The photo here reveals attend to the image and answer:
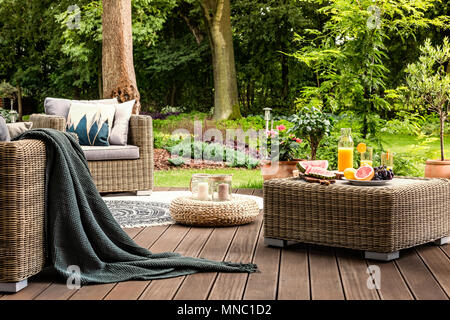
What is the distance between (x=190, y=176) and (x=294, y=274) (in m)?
4.54

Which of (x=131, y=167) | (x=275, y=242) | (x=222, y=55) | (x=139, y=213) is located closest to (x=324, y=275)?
(x=275, y=242)

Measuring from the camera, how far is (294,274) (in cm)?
281

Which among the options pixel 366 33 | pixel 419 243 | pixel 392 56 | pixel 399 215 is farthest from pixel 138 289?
pixel 392 56

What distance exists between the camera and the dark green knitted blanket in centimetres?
274

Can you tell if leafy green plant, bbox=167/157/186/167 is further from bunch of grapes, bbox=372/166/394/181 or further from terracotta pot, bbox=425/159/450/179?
bunch of grapes, bbox=372/166/394/181

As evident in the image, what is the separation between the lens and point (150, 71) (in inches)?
558

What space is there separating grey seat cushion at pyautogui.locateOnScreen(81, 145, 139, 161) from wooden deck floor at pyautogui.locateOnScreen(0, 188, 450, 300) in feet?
6.50

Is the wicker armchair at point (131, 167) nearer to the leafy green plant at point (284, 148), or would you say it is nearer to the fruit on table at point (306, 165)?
the leafy green plant at point (284, 148)

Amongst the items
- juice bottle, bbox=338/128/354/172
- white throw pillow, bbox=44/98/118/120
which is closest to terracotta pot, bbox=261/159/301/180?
juice bottle, bbox=338/128/354/172

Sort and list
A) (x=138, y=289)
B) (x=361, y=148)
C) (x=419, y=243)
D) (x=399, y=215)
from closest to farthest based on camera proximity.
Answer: (x=138, y=289) < (x=399, y=215) < (x=419, y=243) < (x=361, y=148)

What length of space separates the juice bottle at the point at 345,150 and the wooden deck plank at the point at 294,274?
615mm

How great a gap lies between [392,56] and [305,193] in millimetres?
12010

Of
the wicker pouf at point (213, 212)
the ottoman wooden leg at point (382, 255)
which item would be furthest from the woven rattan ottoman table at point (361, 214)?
the wicker pouf at point (213, 212)

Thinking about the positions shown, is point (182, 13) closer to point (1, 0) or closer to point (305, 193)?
point (1, 0)
